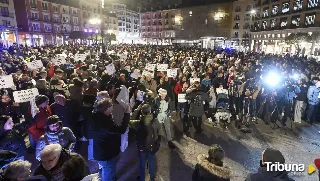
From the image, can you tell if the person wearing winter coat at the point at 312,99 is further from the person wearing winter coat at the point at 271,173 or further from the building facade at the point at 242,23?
the building facade at the point at 242,23

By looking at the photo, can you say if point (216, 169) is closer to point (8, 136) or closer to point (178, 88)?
point (8, 136)

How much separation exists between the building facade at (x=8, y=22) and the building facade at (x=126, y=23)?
5808 cm

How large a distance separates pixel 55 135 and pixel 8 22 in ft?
178

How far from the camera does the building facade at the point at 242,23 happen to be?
67.1 metres

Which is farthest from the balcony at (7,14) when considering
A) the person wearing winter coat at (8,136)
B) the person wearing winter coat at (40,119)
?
the person wearing winter coat at (8,136)

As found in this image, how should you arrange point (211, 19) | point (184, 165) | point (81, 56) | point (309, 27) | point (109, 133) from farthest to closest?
point (211, 19)
point (309, 27)
point (81, 56)
point (184, 165)
point (109, 133)

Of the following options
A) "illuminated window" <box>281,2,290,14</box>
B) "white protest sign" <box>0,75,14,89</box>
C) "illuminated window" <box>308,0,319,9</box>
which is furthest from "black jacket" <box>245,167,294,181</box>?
"illuminated window" <box>281,2,290,14</box>

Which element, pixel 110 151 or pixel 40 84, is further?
pixel 40 84

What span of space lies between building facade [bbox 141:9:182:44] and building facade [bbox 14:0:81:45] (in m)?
33.9

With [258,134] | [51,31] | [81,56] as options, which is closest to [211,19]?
[51,31]

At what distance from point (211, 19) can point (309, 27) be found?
34.5 m

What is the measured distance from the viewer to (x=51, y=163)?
301 cm

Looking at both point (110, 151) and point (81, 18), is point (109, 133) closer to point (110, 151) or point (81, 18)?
point (110, 151)

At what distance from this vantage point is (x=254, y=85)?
972 cm
